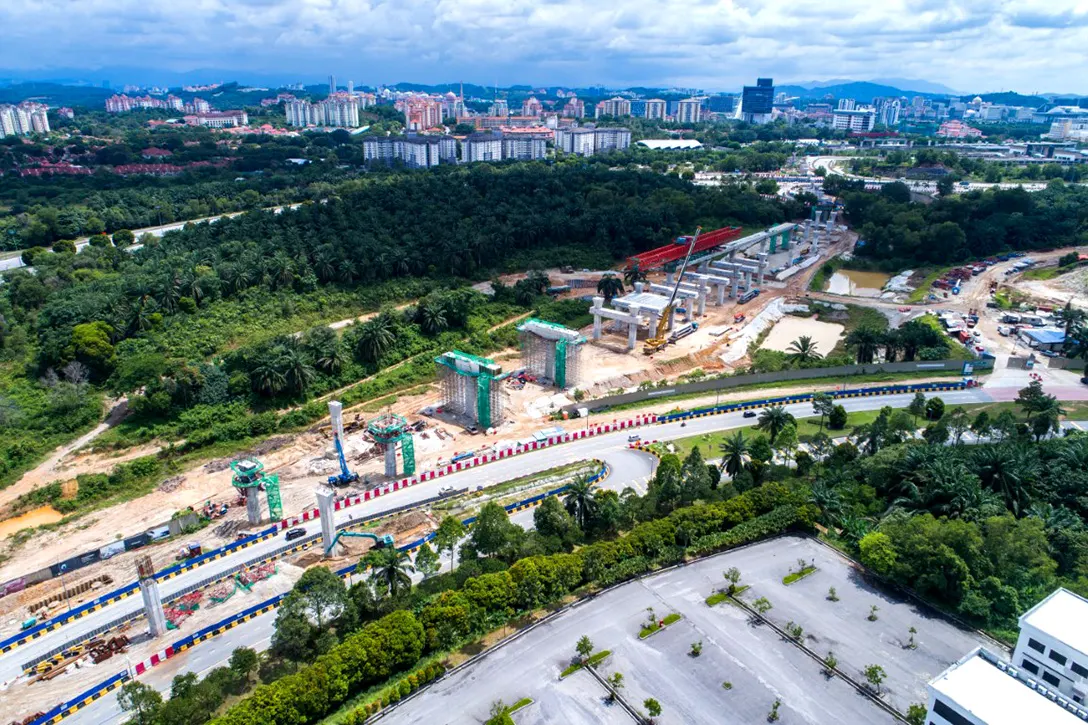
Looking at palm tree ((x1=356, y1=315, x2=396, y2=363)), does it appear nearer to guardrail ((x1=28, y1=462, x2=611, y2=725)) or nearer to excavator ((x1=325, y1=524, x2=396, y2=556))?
excavator ((x1=325, y1=524, x2=396, y2=556))

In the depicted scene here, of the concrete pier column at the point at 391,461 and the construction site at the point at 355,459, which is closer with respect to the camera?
the construction site at the point at 355,459

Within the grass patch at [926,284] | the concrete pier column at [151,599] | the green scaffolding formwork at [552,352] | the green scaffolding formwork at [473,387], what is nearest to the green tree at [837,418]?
the green scaffolding formwork at [552,352]

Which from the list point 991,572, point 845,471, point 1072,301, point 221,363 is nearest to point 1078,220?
point 1072,301

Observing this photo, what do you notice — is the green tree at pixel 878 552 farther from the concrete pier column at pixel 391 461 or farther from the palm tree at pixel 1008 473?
the concrete pier column at pixel 391 461

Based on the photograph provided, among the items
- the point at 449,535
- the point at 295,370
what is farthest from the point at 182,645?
the point at 295,370

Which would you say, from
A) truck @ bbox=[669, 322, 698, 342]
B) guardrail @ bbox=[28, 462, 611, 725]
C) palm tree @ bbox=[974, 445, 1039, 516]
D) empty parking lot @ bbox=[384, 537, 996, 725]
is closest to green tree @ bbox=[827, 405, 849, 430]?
palm tree @ bbox=[974, 445, 1039, 516]
